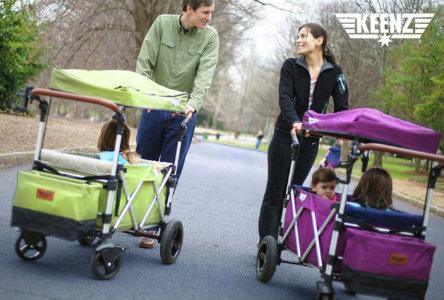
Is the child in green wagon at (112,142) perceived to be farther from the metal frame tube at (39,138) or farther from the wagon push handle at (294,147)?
the wagon push handle at (294,147)

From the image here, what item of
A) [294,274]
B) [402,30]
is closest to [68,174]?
[294,274]

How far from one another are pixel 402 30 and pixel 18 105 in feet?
51.2

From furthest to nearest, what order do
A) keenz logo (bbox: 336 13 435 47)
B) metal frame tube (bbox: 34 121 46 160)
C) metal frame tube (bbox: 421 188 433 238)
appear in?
keenz logo (bbox: 336 13 435 47), metal frame tube (bbox: 34 121 46 160), metal frame tube (bbox: 421 188 433 238)

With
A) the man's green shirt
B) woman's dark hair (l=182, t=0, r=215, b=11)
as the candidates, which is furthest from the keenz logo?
woman's dark hair (l=182, t=0, r=215, b=11)

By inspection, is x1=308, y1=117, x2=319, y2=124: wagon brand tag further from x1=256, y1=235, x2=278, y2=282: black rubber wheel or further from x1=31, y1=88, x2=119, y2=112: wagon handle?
x1=31, y1=88, x2=119, y2=112: wagon handle

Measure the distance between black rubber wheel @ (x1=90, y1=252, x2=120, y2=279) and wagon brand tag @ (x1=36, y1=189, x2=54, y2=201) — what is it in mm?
478

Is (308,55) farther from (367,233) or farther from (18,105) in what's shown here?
(18,105)

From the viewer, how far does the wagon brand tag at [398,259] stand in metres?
4.34

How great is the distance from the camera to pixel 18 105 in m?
23.7

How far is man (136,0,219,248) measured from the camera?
18.8 feet

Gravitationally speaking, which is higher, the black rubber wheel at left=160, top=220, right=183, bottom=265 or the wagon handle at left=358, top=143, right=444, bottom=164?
the wagon handle at left=358, top=143, right=444, bottom=164

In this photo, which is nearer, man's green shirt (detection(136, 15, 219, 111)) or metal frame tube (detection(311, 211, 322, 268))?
metal frame tube (detection(311, 211, 322, 268))

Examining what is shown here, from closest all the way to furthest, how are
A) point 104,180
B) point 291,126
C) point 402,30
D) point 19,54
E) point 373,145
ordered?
point 373,145
point 104,180
point 291,126
point 19,54
point 402,30

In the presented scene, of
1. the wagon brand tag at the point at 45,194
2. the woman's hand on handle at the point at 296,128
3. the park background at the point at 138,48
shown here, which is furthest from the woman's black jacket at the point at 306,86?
the park background at the point at 138,48
